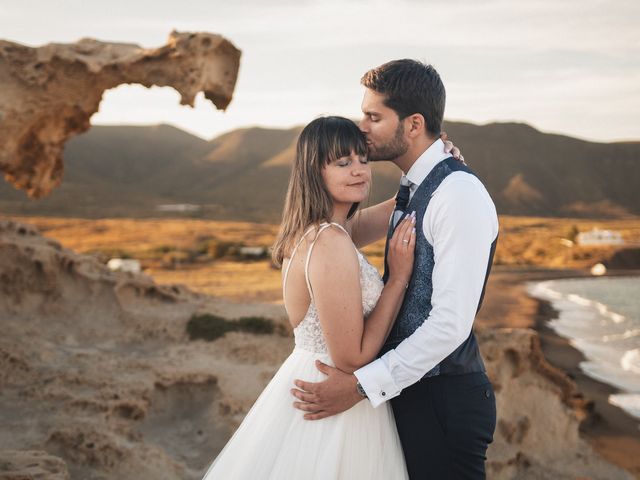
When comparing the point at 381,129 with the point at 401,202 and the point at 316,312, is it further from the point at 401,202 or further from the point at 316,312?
the point at 316,312

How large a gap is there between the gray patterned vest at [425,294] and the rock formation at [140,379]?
2571 millimetres

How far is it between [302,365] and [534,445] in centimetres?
536

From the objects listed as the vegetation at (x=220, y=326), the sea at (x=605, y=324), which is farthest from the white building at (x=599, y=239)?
the vegetation at (x=220, y=326)

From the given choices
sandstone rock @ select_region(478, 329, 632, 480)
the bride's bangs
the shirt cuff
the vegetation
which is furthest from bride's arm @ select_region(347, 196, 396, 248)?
the vegetation

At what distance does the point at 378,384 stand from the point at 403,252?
0.57m

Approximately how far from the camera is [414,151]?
112 inches

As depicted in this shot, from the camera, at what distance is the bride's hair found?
266cm

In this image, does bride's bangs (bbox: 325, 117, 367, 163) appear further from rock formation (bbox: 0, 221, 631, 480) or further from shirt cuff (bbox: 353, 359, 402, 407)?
rock formation (bbox: 0, 221, 631, 480)

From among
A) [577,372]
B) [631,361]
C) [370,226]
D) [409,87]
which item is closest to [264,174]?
[631,361]

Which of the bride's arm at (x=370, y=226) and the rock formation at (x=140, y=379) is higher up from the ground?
the bride's arm at (x=370, y=226)

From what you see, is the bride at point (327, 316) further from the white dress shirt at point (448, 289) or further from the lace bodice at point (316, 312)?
the white dress shirt at point (448, 289)

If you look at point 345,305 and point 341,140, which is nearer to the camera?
point 345,305

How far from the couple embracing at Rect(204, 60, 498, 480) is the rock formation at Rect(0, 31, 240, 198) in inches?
264

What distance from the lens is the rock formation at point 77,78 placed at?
8633 mm
